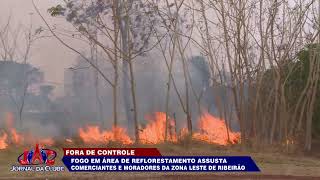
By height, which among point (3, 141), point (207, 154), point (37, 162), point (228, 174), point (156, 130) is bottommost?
point (228, 174)

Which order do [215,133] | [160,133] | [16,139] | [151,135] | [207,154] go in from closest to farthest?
1. [207,154]
2. [16,139]
3. [151,135]
4. [160,133]
5. [215,133]

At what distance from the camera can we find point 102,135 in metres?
18.5

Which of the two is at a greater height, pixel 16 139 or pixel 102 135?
pixel 102 135

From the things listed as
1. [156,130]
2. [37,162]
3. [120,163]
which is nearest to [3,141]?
[156,130]

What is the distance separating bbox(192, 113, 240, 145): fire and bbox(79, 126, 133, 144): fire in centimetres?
248

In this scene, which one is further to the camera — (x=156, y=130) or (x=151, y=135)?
(x=156, y=130)

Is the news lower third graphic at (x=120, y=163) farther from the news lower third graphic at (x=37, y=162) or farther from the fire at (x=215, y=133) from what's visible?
the fire at (x=215, y=133)

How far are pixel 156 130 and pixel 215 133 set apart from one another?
214 centimetres

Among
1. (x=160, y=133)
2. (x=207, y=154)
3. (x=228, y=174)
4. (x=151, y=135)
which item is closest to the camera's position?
(x=228, y=174)

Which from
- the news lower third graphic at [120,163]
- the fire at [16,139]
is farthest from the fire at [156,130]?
Answer: the news lower third graphic at [120,163]

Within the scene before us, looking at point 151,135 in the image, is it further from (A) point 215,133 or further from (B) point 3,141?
(B) point 3,141

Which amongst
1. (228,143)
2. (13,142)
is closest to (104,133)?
(13,142)

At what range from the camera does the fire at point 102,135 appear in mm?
17566

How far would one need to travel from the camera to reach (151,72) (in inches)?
827
